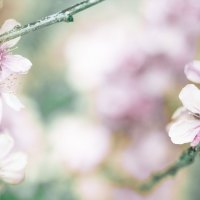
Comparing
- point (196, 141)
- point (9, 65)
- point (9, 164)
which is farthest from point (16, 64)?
point (196, 141)

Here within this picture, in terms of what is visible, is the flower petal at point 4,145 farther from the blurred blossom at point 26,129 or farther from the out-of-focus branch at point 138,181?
the out-of-focus branch at point 138,181

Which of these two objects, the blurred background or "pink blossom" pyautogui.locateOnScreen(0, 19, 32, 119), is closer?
"pink blossom" pyautogui.locateOnScreen(0, 19, 32, 119)

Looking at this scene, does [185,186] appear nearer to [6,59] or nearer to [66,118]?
[66,118]

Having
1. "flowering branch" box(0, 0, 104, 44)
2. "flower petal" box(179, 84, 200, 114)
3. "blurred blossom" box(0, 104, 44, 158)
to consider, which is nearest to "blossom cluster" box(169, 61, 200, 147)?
"flower petal" box(179, 84, 200, 114)

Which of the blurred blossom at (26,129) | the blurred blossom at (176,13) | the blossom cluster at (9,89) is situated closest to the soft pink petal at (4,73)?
the blossom cluster at (9,89)

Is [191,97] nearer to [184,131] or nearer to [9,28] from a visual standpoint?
[184,131]

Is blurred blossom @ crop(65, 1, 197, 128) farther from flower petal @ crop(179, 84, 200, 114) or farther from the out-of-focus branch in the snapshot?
flower petal @ crop(179, 84, 200, 114)
